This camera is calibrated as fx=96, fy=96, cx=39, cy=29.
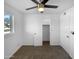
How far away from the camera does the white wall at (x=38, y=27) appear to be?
763 centimetres

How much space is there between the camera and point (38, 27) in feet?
25.2

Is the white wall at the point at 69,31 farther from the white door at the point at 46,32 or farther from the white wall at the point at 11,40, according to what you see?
the white door at the point at 46,32

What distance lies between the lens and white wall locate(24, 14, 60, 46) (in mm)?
7633

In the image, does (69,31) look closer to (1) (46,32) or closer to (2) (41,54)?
(2) (41,54)

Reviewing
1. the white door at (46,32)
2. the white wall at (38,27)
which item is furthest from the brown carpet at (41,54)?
the white door at (46,32)

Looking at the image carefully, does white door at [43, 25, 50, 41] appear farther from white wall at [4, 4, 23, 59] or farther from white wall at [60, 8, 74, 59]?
white wall at [4, 4, 23, 59]

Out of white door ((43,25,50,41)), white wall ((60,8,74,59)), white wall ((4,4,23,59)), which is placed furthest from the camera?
white door ((43,25,50,41))

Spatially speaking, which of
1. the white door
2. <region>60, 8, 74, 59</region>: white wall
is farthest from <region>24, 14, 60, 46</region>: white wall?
<region>60, 8, 74, 59</region>: white wall

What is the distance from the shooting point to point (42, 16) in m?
7.66

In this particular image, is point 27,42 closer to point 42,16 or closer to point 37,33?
point 37,33
